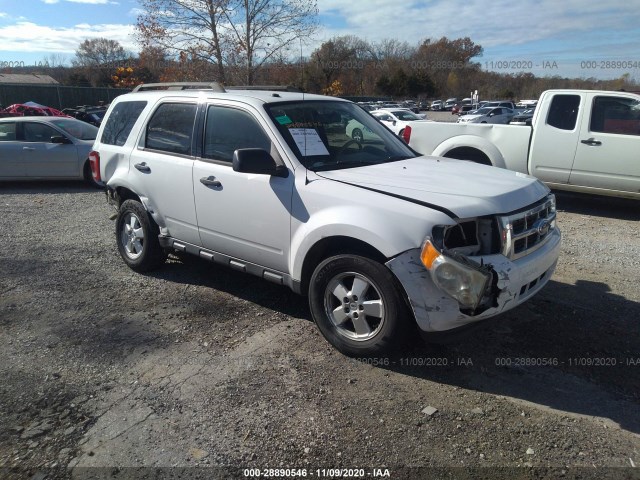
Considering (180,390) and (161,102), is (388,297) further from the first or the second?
(161,102)

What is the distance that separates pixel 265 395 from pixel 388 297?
103cm

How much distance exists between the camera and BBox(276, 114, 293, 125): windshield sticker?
414cm

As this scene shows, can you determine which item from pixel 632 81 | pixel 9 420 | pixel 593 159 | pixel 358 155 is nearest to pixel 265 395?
pixel 9 420

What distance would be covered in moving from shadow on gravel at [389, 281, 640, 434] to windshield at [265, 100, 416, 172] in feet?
5.37

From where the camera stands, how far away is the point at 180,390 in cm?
338

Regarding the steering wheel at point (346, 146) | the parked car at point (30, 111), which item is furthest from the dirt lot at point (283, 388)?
the parked car at point (30, 111)

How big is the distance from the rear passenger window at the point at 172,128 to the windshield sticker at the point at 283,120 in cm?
98

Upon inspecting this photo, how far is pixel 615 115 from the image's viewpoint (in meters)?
7.92

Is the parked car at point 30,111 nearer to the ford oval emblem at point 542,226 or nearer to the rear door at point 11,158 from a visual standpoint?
the rear door at point 11,158

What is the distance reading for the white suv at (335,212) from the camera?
10.5 ft

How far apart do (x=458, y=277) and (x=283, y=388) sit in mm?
1365

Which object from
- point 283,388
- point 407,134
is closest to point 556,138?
point 407,134

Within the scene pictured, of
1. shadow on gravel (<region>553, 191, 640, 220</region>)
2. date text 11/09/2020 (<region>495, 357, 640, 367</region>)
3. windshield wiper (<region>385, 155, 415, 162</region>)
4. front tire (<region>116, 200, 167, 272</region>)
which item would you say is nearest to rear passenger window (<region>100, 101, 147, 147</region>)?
front tire (<region>116, 200, 167, 272</region>)

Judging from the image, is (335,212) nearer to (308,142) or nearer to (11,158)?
(308,142)
